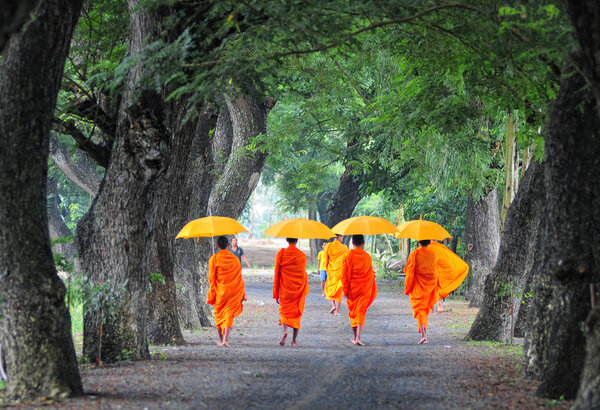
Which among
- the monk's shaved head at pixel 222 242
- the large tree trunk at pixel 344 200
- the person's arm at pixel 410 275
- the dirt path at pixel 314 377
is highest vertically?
the large tree trunk at pixel 344 200

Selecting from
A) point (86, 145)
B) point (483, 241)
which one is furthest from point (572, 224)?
point (483, 241)

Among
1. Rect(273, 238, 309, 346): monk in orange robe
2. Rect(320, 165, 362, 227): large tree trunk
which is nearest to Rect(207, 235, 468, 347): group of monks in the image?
Rect(273, 238, 309, 346): monk in orange robe

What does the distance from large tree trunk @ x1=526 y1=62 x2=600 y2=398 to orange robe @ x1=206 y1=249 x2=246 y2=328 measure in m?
6.61

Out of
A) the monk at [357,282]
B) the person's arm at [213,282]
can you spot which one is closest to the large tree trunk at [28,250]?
the person's arm at [213,282]

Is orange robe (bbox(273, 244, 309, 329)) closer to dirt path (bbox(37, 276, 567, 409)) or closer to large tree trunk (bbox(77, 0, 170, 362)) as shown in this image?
dirt path (bbox(37, 276, 567, 409))

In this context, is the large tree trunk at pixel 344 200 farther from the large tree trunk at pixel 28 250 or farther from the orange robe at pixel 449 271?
the large tree trunk at pixel 28 250

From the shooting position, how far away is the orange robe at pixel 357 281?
13.8 metres

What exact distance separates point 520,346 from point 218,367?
5.63 meters

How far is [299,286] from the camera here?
44.9ft

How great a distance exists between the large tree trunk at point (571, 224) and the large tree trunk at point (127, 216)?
4.39 metres

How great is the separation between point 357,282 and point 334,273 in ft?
19.9

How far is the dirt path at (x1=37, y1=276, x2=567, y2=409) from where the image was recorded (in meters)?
7.27

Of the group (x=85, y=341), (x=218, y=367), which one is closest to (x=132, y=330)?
(x=85, y=341)

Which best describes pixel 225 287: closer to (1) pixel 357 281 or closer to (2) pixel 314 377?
(1) pixel 357 281
